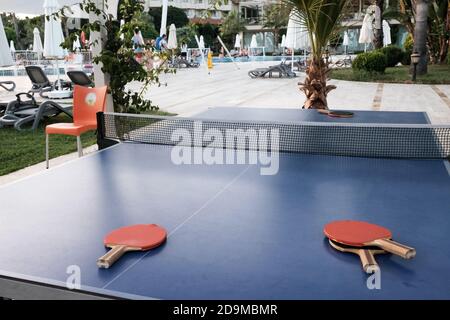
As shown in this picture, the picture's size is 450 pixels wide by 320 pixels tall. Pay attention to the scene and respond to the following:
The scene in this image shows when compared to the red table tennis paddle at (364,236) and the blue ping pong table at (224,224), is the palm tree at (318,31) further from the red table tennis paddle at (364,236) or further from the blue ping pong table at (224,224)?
the red table tennis paddle at (364,236)

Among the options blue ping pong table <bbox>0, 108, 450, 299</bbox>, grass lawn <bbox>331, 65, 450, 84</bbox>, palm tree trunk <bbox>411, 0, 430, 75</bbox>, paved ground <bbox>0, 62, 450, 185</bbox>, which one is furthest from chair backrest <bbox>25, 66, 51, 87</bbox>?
palm tree trunk <bbox>411, 0, 430, 75</bbox>

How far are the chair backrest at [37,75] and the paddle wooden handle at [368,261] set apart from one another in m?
11.3

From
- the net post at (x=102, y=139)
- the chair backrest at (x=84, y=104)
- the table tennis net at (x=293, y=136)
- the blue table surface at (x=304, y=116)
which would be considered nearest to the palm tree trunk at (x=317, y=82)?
the blue table surface at (x=304, y=116)

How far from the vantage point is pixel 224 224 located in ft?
6.51

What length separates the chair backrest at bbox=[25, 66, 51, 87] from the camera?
36.9ft

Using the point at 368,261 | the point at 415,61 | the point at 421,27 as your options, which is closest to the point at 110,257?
the point at 368,261

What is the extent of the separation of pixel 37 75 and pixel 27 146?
5.48 m

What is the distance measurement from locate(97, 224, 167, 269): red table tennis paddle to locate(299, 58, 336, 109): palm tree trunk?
16.0 ft

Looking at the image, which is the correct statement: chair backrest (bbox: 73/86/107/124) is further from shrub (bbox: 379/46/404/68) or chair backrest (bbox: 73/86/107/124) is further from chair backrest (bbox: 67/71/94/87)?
shrub (bbox: 379/46/404/68)

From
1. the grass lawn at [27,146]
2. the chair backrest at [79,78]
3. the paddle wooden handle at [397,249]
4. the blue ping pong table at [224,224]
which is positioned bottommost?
the grass lawn at [27,146]

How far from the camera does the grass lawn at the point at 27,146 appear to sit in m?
5.88

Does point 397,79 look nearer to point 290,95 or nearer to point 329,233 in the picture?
point 290,95

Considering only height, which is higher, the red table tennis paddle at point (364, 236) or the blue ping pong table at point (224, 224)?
the red table tennis paddle at point (364, 236)

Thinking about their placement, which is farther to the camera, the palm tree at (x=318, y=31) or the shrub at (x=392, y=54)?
the shrub at (x=392, y=54)
